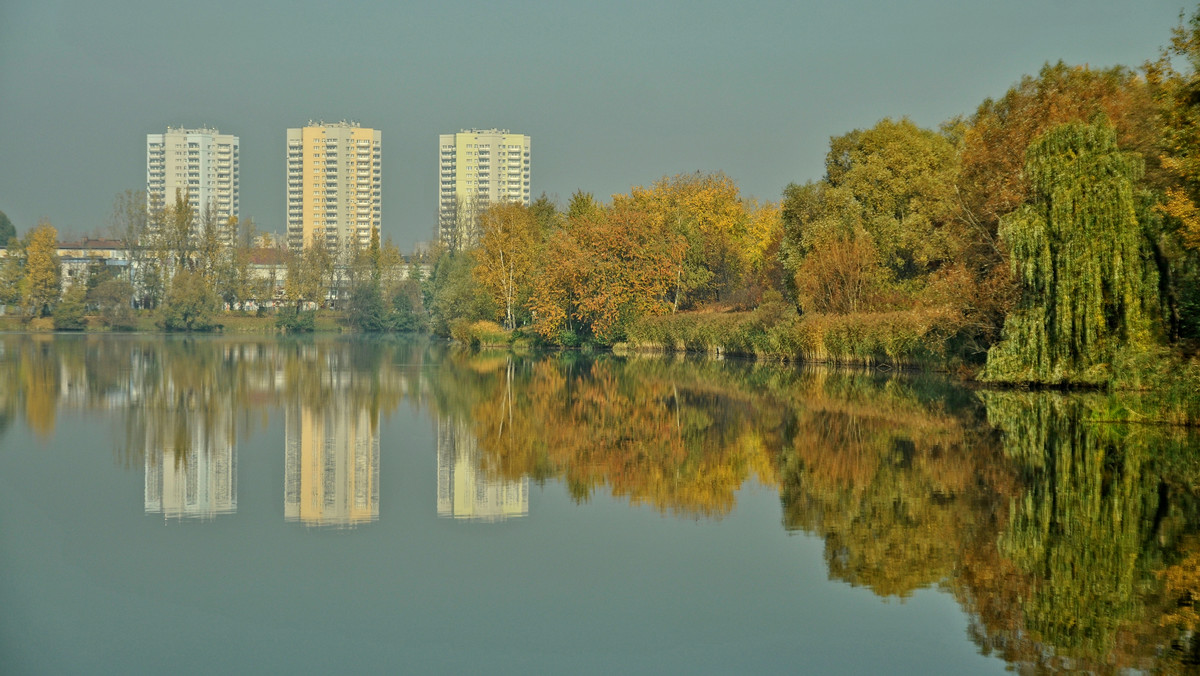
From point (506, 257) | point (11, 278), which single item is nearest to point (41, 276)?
point (11, 278)

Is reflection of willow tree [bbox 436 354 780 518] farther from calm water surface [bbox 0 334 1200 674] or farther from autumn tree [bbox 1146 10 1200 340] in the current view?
autumn tree [bbox 1146 10 1200 340]

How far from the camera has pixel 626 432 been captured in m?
19.3

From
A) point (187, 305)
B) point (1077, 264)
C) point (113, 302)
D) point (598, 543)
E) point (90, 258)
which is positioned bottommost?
point (598, 543)

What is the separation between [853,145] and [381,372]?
74.6 ft

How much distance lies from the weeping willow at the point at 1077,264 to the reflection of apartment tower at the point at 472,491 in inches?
565

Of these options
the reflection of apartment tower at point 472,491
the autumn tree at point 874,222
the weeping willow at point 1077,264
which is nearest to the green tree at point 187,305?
the autumn tree at point 874,222

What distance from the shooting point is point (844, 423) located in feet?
65.5

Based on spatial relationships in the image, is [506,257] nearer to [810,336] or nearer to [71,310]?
[810,336]

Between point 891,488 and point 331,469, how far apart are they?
24.6 feet

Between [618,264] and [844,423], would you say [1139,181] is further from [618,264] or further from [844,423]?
[618,264]

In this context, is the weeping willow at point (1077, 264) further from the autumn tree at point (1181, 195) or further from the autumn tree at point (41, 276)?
the autumn tree at point (41, 276)

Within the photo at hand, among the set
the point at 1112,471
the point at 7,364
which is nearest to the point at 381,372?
the point at 7,364

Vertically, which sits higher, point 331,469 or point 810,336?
point 810,336

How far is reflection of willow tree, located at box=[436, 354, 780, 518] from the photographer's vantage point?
1393 centimetres
